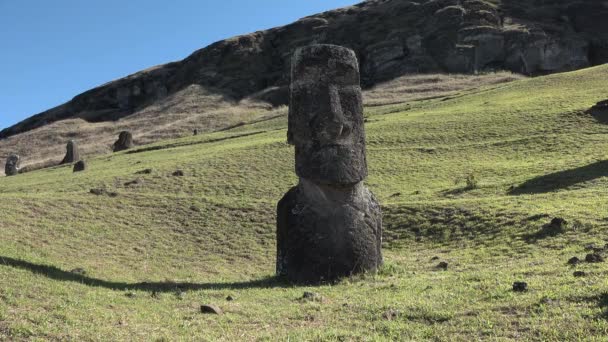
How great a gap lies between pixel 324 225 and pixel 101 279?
194 inches

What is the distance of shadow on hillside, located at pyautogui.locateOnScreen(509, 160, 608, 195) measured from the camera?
22188 mm

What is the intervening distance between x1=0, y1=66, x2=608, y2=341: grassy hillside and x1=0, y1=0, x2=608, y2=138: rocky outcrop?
3736 cm

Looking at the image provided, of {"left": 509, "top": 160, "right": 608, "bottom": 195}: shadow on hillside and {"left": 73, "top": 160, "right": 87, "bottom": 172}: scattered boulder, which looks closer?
{"left": 509, "top": 160, "right": 608, "bottom": 195}: shadow on hillside

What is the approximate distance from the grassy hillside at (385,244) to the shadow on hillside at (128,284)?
0.23 ft

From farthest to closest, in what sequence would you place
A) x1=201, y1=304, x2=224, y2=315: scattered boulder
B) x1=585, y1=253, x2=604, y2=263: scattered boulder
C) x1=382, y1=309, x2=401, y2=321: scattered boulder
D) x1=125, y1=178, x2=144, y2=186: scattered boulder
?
x1=125, y1=178, x2=144, y2=186: scattered boulder, x1=585, y1=253, x2=604, y2=263: scattered boulder, x1=201, y1=304, x2=224, y2=315: scattered boulder, x1=382, y1=309, x2=401, y2=321: scattered boulder

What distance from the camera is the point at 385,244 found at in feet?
61.6

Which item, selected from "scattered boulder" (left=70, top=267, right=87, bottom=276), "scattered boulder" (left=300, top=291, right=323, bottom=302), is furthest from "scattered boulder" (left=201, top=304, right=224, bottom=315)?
"scattered boulder" (left=70, top=267, right=87, bottom=276)

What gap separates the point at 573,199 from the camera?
1919cm

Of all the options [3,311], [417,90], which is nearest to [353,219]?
[3,311]

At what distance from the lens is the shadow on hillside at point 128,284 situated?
1208 centimetres

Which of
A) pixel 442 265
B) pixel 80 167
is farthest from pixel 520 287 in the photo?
pixel 80 167

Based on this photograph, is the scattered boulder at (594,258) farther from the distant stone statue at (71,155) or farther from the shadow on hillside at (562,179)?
the distant stone statue at (71,155)

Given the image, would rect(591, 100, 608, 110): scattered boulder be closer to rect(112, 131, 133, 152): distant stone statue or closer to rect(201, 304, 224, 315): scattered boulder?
rect(201, 304, 224, 315): scattered boulder

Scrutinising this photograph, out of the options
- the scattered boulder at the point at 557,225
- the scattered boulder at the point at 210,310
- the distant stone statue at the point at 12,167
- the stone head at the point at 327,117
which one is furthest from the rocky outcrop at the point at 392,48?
the scattered boulder at the point at 210,310
